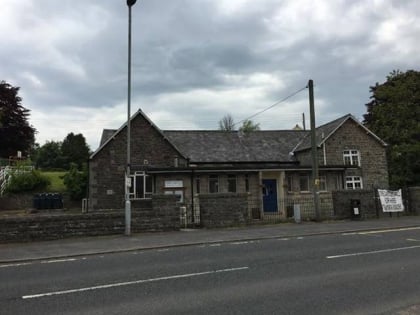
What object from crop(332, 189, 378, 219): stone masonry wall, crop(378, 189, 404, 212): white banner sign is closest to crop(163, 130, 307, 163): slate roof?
crop(332, 189, 378, 219): stone masonry wall

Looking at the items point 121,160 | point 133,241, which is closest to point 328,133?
point 121,160

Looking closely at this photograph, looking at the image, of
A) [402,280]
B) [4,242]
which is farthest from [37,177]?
[402,280]

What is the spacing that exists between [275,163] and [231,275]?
22.6 meters

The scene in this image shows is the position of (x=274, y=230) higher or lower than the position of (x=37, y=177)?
lower

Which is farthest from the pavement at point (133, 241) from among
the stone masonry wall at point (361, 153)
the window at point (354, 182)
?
the stone masonry wall at point (361, 153)

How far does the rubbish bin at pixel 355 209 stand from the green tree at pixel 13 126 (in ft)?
127

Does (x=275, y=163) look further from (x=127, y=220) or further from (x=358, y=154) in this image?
(x=127, y=220)

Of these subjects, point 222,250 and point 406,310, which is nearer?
point 406,310

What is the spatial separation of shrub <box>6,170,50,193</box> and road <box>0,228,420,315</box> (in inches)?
953

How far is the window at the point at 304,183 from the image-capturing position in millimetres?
27438

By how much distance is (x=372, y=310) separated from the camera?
550cm

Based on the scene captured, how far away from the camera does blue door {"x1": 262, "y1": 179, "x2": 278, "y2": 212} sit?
2702 cm

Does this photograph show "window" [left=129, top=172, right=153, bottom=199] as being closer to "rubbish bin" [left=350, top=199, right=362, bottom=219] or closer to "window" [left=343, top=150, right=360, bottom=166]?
"rubbish bin" [left=350, top=199, right=362, bottom=219]

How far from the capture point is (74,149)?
64688 millimetres
